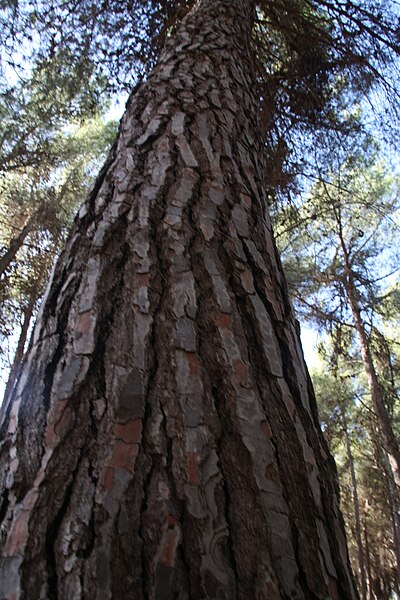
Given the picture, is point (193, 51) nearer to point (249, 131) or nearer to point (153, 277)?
point (249, 131)

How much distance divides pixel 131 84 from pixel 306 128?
160 cm

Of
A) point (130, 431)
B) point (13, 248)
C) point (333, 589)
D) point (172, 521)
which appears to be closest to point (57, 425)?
point (130, 431)

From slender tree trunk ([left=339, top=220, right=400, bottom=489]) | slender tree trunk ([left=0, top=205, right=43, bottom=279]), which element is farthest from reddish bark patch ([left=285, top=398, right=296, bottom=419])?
slender tree trunk ([left=339, top=220, right=400, bottom=489])

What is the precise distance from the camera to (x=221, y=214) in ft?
3.23

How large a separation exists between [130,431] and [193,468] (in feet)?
0.33

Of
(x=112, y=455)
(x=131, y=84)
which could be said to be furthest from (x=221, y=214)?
(x=131, y=84)

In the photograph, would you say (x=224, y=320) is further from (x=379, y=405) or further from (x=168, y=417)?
(x=379, y=405)

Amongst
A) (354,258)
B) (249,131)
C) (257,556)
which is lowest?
(257,556)

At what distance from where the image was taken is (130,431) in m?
0.60

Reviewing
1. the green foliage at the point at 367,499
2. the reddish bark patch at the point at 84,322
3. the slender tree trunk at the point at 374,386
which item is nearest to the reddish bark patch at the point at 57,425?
the reddish bark patch at the point at 84,322

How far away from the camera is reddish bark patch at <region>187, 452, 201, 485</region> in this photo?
567 mm

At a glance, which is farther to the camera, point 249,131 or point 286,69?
point 286,69

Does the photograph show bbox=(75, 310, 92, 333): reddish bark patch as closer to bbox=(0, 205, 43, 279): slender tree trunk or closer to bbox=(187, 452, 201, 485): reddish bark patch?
bbox=(187, 452, 201, 485): reddish bark patch

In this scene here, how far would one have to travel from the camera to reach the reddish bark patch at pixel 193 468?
0.57 meters
